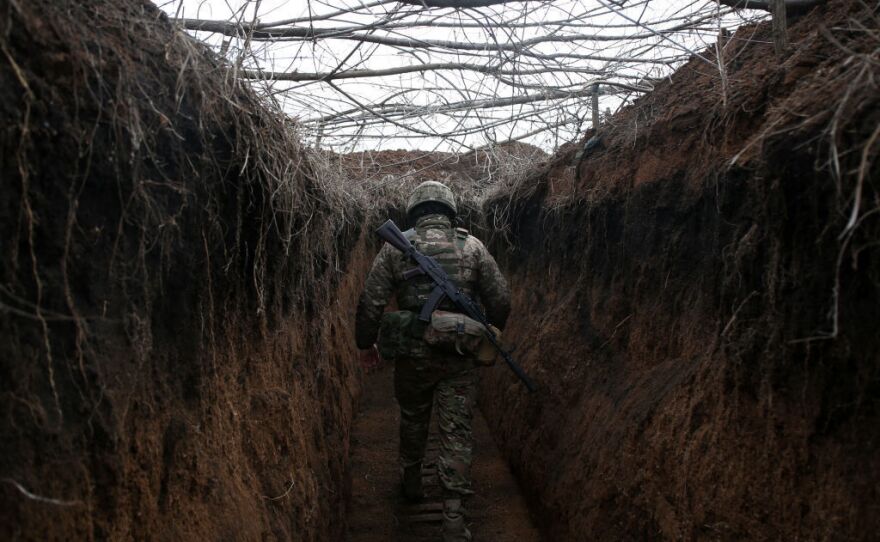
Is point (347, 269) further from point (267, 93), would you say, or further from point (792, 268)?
point (792, 268)

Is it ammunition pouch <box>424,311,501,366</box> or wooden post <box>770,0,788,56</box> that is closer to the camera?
wooden post <box>770,0,788,56</box>

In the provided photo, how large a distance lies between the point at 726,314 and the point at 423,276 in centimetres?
275

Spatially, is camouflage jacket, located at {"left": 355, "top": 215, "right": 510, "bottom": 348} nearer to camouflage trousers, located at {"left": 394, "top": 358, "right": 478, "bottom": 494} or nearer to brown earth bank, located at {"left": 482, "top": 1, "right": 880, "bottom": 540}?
camouflage trousers, located at {"left": 394, "top": 358, "right": 478, "bottom": 494}

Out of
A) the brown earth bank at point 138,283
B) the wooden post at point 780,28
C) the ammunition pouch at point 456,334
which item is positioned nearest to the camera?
the brown earth bank at point 138,283

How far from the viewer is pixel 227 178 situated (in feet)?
9.01

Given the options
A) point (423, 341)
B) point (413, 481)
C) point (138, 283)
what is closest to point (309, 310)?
point (423, 341)

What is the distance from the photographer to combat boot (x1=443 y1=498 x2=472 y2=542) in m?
4.51

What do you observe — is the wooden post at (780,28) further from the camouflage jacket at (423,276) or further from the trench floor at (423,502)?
the trench floor at (423,502)

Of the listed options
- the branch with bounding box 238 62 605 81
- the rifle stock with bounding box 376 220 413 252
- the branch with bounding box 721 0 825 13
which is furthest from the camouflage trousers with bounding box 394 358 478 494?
the branch with bounding box 721 0 825 13

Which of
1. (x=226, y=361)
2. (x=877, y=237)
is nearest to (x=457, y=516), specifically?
(x=226, y=361)

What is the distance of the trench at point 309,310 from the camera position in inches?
66.2

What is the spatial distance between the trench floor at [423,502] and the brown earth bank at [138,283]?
144 centimetres

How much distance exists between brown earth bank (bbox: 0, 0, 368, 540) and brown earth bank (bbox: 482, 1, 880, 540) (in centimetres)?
188

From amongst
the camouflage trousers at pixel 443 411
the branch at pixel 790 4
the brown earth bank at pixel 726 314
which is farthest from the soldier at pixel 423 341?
the branch at pixel 790 4
